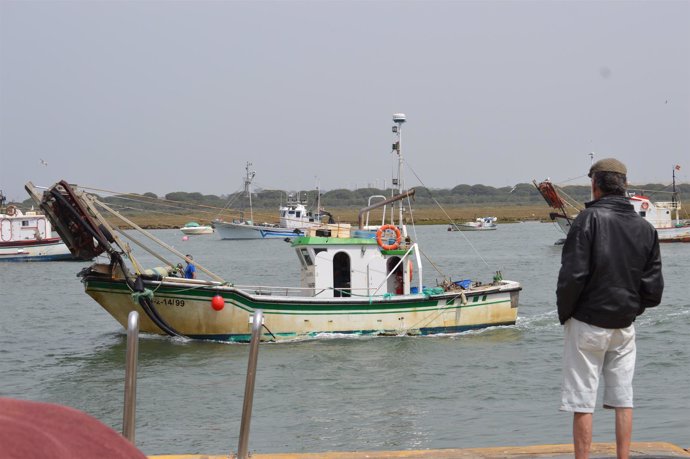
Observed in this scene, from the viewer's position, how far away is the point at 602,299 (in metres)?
5.20

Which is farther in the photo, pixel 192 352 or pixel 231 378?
pixel 192 352

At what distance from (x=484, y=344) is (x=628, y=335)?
14.3m

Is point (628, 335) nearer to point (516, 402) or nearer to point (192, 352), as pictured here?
point (516, 402)

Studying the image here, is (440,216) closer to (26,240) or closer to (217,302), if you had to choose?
(26,240)

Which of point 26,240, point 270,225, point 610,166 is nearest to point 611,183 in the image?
point 610,166

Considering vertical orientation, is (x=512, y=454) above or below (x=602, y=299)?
below

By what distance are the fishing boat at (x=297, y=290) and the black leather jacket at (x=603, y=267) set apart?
13.6 m

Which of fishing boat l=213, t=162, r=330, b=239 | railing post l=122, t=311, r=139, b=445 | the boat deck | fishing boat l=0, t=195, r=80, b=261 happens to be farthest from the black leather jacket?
fishing boat l=213, t=162, r=330, b=239

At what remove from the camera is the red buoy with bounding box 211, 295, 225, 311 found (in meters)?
18.6

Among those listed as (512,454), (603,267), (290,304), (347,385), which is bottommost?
(347,385)

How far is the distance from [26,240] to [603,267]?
5145cm

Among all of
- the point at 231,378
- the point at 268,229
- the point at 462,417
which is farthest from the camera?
the point at 268,229

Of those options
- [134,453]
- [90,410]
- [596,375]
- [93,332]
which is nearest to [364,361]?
[90,410]

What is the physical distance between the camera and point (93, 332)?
23828mm
